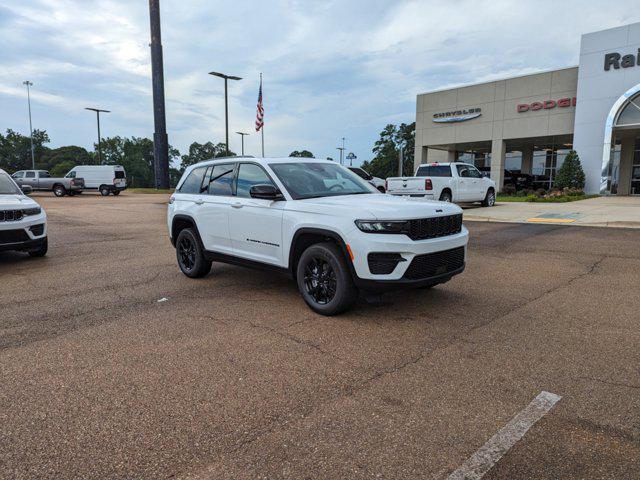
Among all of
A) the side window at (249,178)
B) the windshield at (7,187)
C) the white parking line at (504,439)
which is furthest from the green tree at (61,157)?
the white parking line at (504,439)

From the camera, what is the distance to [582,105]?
28.2 meters

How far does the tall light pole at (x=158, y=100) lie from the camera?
34.6 metres

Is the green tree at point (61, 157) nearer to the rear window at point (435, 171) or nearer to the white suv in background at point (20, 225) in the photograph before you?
the rear window at point (435, 171)

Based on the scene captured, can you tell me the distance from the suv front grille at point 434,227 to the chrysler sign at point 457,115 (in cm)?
3297

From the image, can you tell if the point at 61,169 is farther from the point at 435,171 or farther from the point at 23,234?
the point at 23,234

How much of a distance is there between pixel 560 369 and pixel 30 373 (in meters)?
4.16

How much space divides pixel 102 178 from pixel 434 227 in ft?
117

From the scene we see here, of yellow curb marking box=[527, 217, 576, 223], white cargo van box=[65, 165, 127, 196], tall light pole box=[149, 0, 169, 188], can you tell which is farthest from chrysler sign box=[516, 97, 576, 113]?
white cargo van box=[65, 165, 127, 196]

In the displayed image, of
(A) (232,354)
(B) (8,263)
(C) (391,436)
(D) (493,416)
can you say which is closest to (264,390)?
(A) (232,354)

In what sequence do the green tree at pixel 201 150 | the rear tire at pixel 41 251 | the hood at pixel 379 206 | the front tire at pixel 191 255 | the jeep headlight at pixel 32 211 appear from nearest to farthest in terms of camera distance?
the hood at pixel 379 206, the front tire at pixel 191 255, the jeep headlight at pixel 32 211, the rear tire at pixel 41 251, the green tree at pixel 201 150

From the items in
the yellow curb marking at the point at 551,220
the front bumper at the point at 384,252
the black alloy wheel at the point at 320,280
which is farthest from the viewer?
the yellow curb marking at the point at 551,220

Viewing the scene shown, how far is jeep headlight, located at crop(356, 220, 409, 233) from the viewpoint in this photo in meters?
4.68

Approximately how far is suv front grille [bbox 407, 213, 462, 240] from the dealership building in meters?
26.3

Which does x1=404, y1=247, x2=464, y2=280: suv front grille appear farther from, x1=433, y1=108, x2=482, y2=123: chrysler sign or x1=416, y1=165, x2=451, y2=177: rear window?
x1=433, y1=108, x2=482, y2=123: chrysler sign
